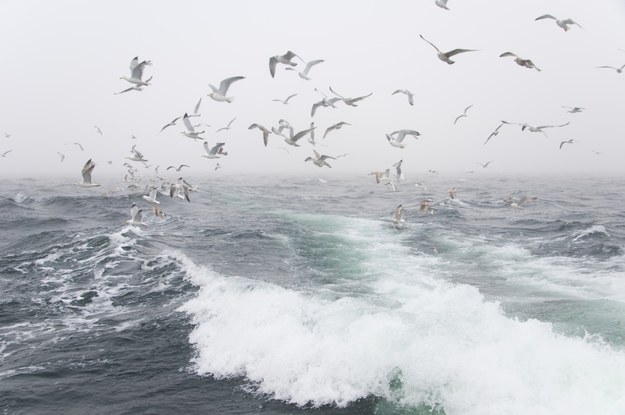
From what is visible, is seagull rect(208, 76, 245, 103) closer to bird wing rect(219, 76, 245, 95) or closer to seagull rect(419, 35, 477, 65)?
bird wing rect(219, 76, 245, 95)

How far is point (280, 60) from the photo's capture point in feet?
37.7

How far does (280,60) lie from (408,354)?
737 cm

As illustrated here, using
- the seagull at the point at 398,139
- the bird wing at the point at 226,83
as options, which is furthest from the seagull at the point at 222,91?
the seagull at the point at 398,139

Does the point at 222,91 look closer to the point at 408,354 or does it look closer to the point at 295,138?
the point at 295,138

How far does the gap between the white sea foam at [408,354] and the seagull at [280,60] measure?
5.64m

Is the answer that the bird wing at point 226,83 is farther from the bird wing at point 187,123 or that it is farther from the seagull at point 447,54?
the seagull at point 447,54

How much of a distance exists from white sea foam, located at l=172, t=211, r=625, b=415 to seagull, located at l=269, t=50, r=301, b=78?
222 inches

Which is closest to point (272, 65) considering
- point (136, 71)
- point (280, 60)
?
point (280, 60)

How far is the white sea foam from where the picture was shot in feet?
24.0

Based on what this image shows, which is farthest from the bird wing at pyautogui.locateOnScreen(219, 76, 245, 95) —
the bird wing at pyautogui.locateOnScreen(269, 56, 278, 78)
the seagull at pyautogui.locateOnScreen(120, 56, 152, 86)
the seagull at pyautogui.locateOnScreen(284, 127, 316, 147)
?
the seagull at pyautogui.locateOnScreen(284, 127, 316, 147)

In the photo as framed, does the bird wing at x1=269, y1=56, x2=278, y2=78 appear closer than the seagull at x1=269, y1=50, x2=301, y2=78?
No

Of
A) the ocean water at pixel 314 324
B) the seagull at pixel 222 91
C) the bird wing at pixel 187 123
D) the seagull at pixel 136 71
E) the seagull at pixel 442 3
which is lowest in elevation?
the ocean water at pixel 314 324

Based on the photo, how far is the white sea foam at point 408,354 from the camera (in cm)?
732

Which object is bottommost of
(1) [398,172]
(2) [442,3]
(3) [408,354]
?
(3) [408,354]
